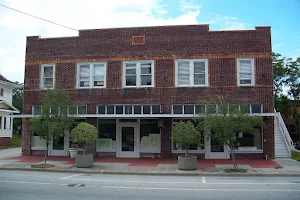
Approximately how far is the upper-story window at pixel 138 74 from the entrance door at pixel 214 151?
5.18 m

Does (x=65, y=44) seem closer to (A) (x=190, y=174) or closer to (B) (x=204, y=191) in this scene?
(A) (x=190, y=174)

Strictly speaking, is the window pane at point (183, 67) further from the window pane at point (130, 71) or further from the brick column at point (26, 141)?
the brick column at point (26, 141)

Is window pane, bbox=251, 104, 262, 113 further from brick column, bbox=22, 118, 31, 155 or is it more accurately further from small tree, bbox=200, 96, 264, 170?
brick column, bbox=22, 118, 31, 155

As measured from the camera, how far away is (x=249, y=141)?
18781 millimetres

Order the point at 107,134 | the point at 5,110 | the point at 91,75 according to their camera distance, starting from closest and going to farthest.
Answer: the point at 107,134
the point at 91,75
the point at 5,110

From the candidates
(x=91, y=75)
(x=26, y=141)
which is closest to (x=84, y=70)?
(x=91, y=75)

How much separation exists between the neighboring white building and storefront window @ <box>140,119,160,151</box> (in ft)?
50.5

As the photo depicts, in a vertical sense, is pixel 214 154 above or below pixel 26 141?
below

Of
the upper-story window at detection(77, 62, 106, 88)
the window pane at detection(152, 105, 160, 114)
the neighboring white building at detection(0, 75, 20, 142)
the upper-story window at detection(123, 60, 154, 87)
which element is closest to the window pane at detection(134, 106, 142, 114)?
the window pane at detection(152, 105, 160, 114)

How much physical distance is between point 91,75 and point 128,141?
4.97 meters

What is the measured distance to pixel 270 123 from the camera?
60.3ft

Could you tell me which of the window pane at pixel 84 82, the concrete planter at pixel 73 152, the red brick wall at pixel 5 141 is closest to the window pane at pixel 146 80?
the window pane at pixel 84 82

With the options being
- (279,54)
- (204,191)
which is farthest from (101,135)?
(279,54)

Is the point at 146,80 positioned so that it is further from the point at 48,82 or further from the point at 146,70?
the point at 48,82
